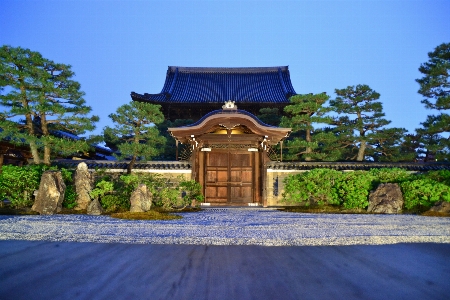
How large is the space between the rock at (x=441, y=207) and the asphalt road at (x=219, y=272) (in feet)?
20.5

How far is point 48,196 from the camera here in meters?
8.83

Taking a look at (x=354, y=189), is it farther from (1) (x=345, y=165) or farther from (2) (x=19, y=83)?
(2) (x=19, y=83)

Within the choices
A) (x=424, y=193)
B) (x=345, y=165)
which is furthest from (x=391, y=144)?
(x=424, y=193)

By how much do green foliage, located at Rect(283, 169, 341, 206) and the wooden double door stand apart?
2.75 meters

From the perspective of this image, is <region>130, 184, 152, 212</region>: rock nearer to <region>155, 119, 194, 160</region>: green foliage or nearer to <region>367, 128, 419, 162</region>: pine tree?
<region>155, 119, 194, 160</region>: green foliage

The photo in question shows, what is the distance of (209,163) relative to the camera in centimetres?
1366

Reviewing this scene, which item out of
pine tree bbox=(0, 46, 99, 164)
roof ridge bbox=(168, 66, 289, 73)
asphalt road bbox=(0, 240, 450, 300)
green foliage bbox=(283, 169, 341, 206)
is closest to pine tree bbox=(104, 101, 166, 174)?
pine tree bbox=(0, 46, 99, 164)

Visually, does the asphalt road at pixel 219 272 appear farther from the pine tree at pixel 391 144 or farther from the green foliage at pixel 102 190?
the pine tree at pixel 391 144

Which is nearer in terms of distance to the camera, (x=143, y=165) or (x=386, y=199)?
(x=386, y=199)

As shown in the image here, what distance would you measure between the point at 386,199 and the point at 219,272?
345 inches

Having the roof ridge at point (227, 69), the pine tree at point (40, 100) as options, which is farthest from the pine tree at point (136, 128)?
the roof ridge at point (227, 69)

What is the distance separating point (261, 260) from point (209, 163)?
403 inches

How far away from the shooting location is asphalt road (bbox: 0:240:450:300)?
263 cm

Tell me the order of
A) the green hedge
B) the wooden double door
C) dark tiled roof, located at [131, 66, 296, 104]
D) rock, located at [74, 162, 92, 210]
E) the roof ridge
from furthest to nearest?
the roof ridge, dark tiled roof, located at [131, 66, 296, 104], the wooden double door, the green hedge, rock, located at [74, 162, 92, 210]
